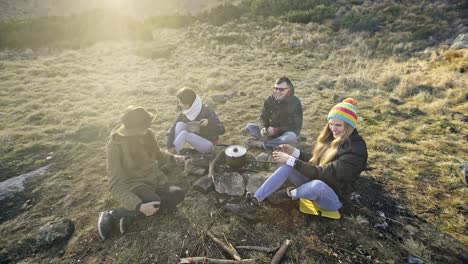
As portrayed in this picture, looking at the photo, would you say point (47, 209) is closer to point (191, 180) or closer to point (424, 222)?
point (191, 180)

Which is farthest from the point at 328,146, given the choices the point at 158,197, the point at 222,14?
the point at 222,14

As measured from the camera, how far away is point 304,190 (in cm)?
304

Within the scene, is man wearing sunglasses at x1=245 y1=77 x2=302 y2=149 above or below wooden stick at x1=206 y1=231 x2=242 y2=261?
above

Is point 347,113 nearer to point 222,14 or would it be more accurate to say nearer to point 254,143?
point 254,143

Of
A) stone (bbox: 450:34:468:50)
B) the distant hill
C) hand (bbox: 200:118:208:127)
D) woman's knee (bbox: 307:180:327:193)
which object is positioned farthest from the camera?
the distant hill

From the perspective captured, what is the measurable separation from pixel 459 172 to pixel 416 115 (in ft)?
8.65

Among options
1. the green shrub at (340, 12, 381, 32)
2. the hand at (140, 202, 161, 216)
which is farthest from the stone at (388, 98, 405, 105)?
the green shrub at (340, 12, 381, 32)

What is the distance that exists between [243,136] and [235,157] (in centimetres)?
204

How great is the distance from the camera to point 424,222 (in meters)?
3.23

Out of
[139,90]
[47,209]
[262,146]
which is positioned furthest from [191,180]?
[139,90]

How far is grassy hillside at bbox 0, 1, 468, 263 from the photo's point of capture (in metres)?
3.02

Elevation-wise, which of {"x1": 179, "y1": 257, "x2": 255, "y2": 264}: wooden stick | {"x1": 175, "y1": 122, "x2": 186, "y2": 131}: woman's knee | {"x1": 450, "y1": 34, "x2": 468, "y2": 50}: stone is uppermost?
{"x1": 450, "y1": 34, "x2": 468, "y2": 50}: stone

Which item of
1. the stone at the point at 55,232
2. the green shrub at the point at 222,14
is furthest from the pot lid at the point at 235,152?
the green shrub at the point at 222,14

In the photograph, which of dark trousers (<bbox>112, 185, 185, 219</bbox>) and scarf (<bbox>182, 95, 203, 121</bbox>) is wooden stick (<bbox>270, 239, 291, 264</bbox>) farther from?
scarf (<bbox>182, 95, 203, 121</bbox>)
